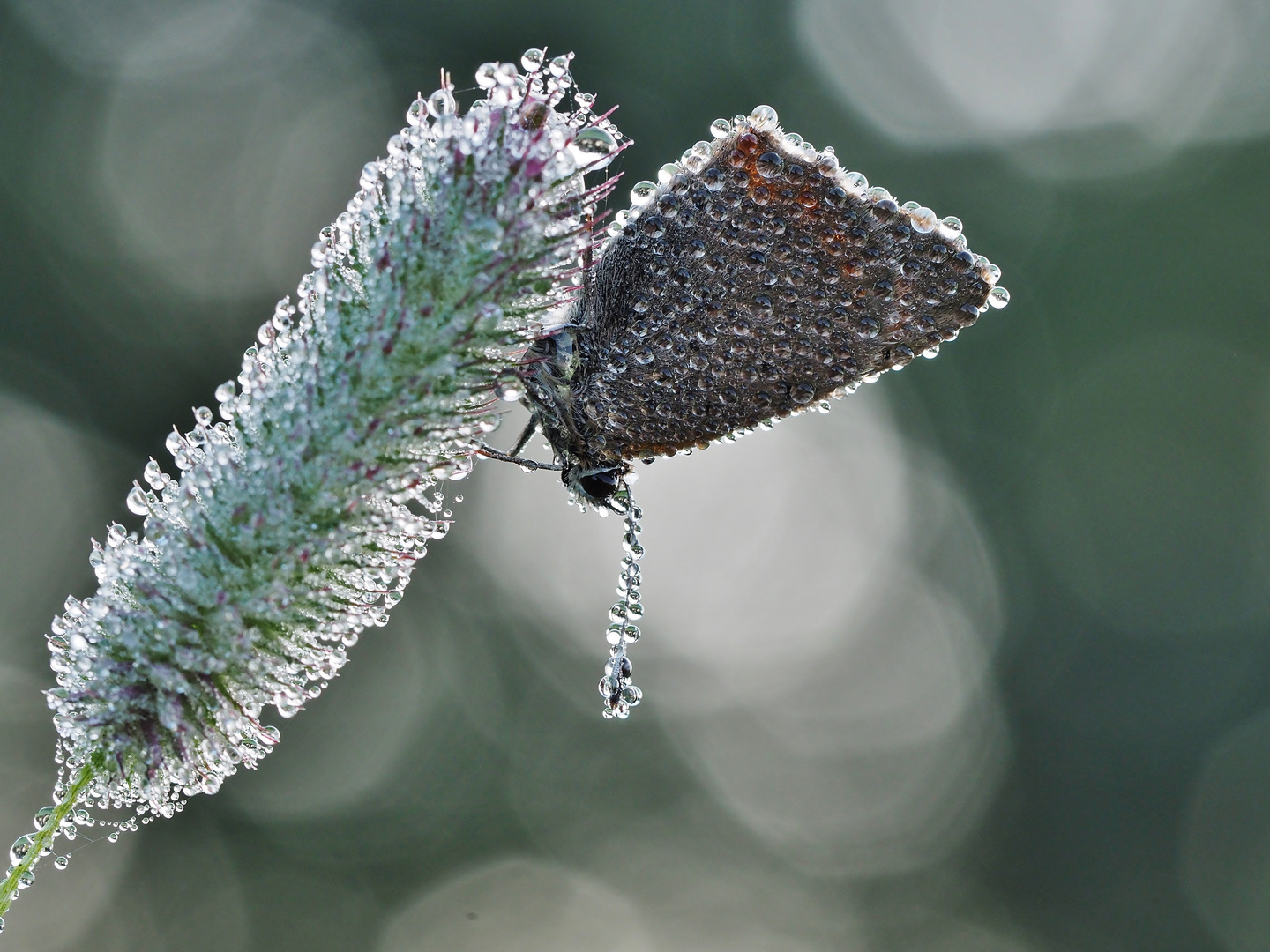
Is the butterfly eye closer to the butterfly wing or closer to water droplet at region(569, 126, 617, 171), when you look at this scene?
the butterfly wing

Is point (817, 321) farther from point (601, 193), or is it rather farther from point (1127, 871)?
point (1127, 871)

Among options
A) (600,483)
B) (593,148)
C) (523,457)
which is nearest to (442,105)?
(593,148)

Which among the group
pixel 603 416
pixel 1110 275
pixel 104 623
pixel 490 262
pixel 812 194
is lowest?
pixel 104 623

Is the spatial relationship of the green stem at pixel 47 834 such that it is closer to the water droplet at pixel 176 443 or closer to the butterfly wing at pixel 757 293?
the water droplet at pixel 176 443

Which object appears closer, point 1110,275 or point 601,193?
point 601,193

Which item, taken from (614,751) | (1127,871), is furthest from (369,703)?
(1127,871)

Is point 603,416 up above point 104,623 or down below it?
above

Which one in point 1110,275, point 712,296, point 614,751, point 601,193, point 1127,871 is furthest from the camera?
point 614,751

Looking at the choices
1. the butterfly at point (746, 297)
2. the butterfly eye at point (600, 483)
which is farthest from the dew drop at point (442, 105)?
the butterfly eye at point (600, 483)

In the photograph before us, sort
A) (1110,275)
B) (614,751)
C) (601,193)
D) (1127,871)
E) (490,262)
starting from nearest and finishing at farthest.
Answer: (490,262) < (601,193) < (1110,275) < (1127,871) < (614,751)
